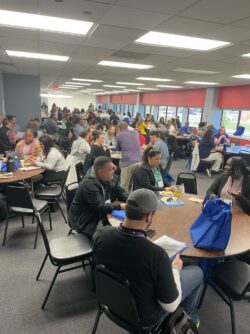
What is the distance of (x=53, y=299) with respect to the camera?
233cm

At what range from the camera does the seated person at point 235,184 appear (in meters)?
2.80

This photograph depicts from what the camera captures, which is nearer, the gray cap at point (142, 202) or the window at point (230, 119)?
the gray cap at point (142, 202)

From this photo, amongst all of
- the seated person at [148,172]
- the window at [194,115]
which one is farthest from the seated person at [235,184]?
the window at [194,115]

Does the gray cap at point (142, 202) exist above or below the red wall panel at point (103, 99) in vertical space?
below

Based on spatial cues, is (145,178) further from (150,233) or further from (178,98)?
(178,98)

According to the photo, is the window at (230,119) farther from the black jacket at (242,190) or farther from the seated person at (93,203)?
the seated person at (93,203)

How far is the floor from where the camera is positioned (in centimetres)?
204

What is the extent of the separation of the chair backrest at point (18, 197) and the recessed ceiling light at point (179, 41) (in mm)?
2533

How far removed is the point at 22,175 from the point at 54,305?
194 centimetres

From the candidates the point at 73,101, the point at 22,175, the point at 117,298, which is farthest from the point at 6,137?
the point at 73,101

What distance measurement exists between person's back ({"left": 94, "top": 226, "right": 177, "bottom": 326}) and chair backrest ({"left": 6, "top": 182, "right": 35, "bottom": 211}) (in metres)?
1.78

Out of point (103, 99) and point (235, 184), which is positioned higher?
point (103, 99)

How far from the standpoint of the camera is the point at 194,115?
42.3 ft

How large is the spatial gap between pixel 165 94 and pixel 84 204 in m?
13.2
